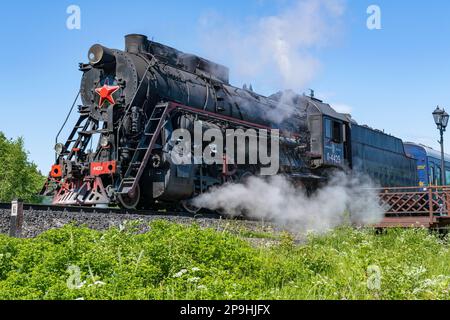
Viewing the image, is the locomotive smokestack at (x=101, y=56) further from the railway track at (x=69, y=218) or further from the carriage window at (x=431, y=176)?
the carriage window at (x=431, y=176)

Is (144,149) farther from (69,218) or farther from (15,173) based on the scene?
(15,173)

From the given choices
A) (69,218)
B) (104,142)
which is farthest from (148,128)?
(69,218)

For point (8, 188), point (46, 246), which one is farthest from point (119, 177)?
point (8, 188)

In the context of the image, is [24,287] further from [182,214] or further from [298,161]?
[298,161]

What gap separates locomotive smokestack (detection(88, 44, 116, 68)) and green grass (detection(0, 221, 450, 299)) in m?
6.70

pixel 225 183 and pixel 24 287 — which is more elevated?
pixel 225 183

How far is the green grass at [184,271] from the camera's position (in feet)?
16.2

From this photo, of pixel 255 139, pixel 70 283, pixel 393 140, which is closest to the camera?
pixel 70 283

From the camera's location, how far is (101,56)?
13.4 metres

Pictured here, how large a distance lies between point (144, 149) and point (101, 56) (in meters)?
2.64

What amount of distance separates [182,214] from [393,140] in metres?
14.2

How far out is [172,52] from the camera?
15656 mm

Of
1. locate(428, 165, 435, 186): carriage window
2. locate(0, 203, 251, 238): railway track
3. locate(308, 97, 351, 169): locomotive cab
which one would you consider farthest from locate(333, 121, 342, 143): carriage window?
locate(428, 165, 435, 186): carriage window

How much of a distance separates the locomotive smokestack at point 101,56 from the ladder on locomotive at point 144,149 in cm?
172
